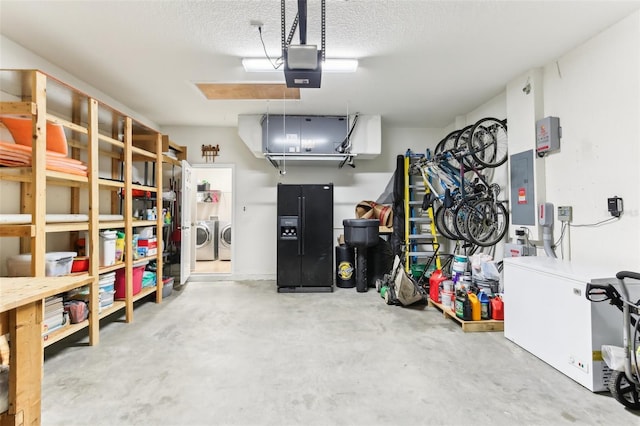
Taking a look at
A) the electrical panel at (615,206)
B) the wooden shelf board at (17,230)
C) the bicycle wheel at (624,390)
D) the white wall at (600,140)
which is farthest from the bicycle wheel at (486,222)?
the wooden shelf board at (17,230)

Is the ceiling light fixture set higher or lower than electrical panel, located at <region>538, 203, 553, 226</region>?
higher

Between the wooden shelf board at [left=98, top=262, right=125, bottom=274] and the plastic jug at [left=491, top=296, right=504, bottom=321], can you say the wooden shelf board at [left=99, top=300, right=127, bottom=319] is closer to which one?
the wooden shelf board at [left=98, top=262, right=125, bottom=274]

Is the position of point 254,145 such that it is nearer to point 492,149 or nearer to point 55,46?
point 55,46

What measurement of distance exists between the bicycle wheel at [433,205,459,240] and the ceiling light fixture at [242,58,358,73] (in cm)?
265

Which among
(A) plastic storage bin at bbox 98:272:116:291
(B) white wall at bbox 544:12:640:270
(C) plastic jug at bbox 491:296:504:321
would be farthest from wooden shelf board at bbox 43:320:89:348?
(B) white wall at bbox 544:12:640:270

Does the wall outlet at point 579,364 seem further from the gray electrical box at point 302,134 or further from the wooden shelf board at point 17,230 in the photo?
the wooden shelf board at point 17,230

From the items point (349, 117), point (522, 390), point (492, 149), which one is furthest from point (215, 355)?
point (492, 149)

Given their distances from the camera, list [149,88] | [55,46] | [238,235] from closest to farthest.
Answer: [55,46]
[149,88]
[238,235]

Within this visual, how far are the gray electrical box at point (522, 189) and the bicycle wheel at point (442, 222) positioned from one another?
3.37 feet

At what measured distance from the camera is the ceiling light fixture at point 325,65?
285cm

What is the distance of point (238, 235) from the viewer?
200 inches

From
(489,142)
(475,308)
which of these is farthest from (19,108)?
(489,142)

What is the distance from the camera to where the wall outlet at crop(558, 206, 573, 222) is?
2.70m

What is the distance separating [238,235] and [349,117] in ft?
9.51
